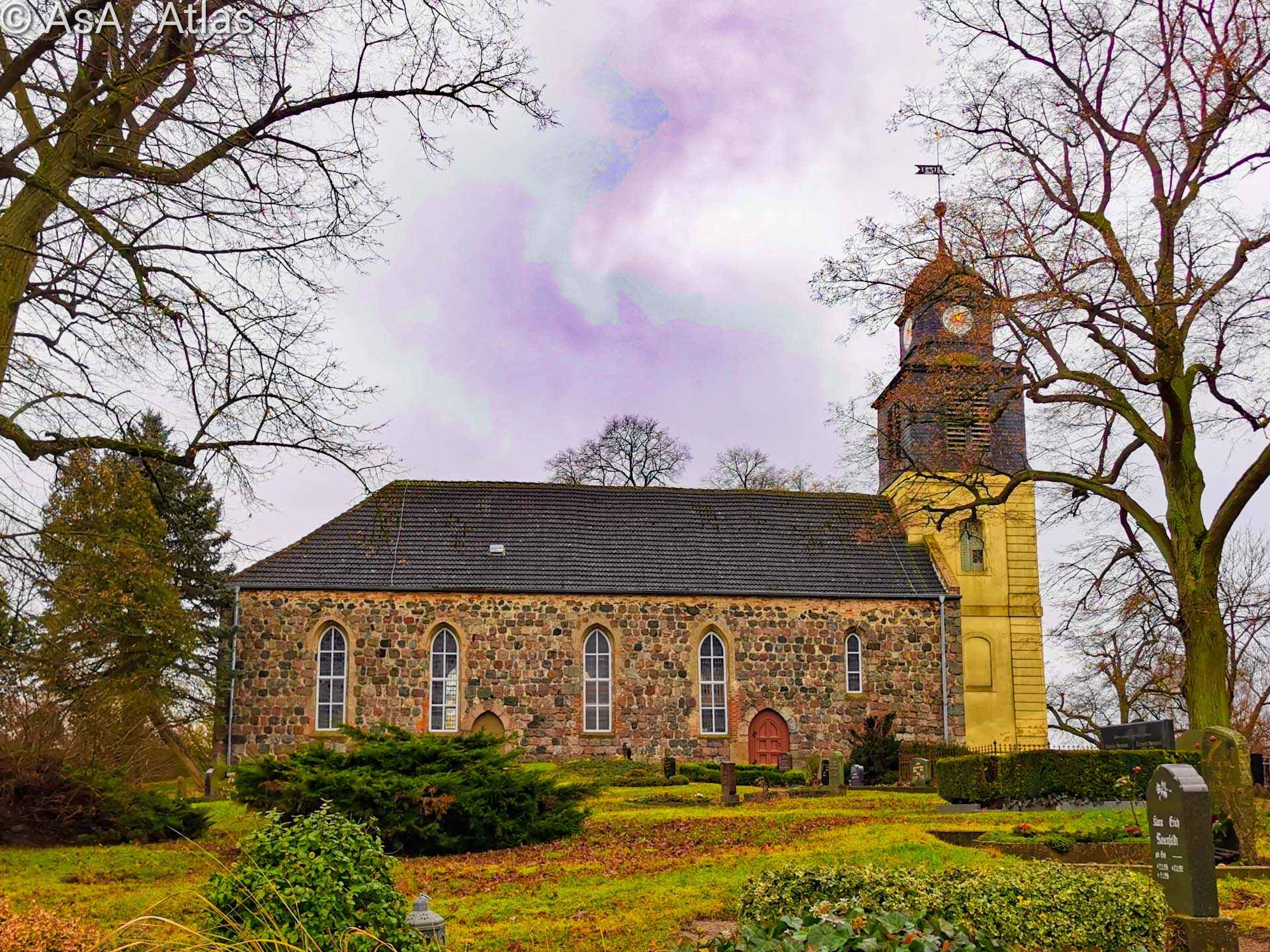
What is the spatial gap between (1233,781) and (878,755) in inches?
560

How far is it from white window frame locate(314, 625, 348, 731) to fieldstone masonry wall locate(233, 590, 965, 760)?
182 mm

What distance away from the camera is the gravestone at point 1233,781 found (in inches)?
516

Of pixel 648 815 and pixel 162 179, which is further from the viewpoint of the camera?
pixel 648 815

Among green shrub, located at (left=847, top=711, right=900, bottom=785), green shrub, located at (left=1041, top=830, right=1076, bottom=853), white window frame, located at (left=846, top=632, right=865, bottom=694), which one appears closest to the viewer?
green shrub, located at (left=1041, top=830, right=1076, bottom=853)

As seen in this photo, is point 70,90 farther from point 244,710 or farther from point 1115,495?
point 244,710

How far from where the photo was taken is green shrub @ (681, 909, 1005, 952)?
5.14 meters

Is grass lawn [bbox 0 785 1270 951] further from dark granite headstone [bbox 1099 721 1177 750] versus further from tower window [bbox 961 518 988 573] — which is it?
tower window [bbox 961 518 988 573]

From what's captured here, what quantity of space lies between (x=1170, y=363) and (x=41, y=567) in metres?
14.6

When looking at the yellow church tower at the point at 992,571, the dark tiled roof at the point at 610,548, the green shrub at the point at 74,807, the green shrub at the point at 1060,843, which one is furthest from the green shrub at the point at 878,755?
the green shrub at the point at 74,807

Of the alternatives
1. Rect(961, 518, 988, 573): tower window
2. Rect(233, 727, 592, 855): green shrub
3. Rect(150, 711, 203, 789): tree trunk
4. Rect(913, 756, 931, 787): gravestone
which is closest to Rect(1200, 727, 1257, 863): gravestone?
Rect(233, 727, 592, 855): green shrub

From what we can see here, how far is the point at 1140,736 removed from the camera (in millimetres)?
22203

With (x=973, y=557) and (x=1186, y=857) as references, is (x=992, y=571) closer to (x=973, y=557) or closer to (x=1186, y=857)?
(x=973, y=557)

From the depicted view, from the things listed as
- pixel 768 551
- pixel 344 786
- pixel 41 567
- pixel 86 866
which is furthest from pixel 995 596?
pixel 41 567

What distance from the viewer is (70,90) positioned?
30.2 feet
